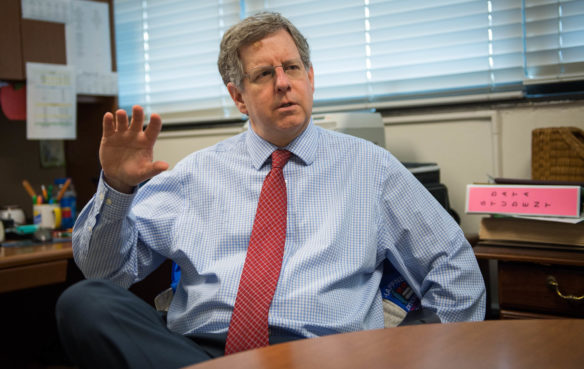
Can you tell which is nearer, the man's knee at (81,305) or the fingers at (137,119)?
the man's knee at (81,305)

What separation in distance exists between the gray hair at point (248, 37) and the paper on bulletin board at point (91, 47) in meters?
1.15

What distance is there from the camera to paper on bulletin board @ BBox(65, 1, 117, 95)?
2.32 metres

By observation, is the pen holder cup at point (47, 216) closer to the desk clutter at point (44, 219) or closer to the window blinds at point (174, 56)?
the desk clutter at point (44, 219)

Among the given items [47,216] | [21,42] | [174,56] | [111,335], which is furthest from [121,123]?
[174,56]

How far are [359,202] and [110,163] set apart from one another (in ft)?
1.85

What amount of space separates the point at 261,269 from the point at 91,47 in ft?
5.48

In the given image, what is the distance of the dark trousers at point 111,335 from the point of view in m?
0.75

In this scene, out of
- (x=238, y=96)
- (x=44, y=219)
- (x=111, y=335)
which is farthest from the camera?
(x=44, y=219)

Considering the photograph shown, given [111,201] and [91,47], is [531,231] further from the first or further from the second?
[91,47]

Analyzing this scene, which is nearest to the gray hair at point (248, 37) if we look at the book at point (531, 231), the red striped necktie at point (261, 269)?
the red striped necktie at point (261, 269)

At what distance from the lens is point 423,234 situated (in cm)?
123

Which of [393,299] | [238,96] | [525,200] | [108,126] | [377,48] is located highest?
[377,48]

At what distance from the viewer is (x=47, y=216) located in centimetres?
212

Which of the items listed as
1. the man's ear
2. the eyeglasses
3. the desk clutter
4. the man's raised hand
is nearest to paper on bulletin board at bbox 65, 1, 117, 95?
the desk clutter
